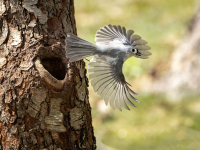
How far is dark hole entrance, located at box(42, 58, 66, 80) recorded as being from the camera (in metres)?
1.76

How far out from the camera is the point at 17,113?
5.57 feet

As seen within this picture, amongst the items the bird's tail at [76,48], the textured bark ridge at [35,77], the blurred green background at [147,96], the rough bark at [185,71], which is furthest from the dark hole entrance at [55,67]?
the rough bark at [185,71]

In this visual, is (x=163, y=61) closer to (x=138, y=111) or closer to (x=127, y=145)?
(x=138, y=111)

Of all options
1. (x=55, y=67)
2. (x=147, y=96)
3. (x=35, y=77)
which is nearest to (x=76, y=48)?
(x=55, y=67)

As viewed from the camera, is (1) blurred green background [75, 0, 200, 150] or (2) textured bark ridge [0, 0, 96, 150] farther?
(1) blurred green background [75, 0, 200, 150]

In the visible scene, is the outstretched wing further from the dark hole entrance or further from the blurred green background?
the blurred green background

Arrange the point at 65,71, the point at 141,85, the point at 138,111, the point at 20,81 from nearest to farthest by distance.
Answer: the point at 20,81 → the point at 65,71 → the point at 138,111 → the point at 141,85

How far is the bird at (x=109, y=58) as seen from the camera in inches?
68.9

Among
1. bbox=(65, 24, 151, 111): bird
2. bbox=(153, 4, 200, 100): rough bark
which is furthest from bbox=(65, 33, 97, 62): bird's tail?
bbox=(153, 4, 200, 100): rough bark

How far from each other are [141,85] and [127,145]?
142 cm

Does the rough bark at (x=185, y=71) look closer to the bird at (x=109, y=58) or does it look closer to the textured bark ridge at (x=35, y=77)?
the bird at (x=109, y=58)

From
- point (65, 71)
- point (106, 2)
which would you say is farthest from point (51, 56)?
point (106, 2)

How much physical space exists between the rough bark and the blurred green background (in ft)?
0.47

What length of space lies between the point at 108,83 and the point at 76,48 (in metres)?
0.33
